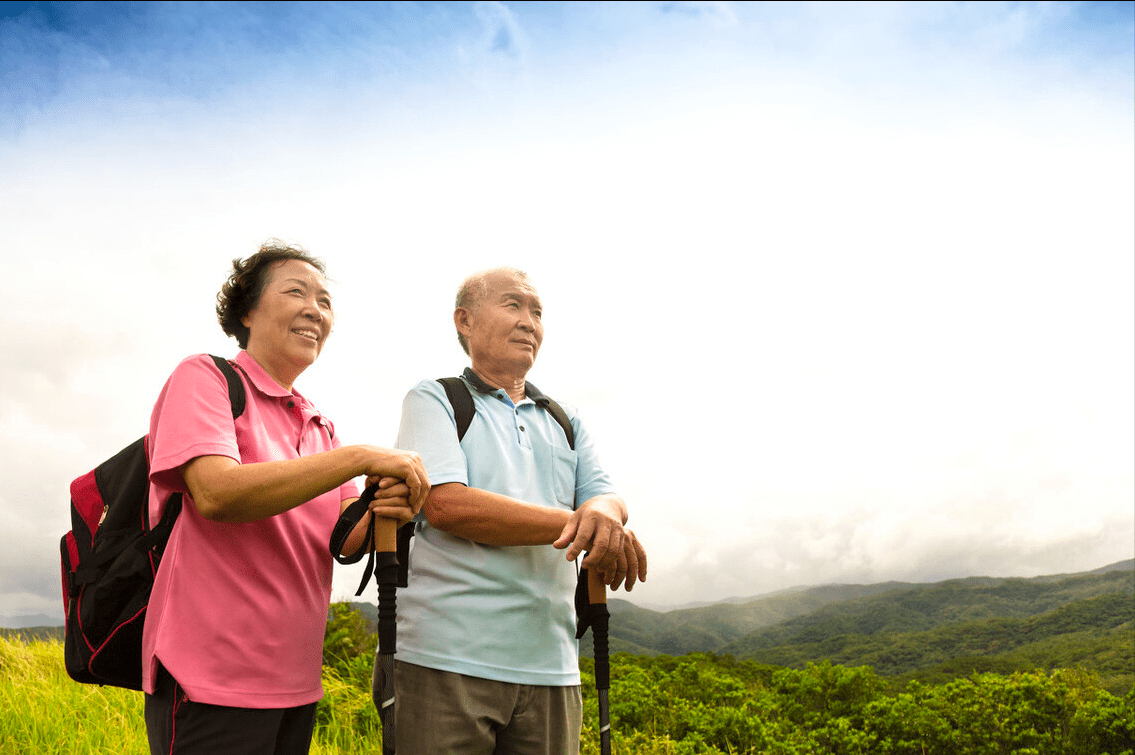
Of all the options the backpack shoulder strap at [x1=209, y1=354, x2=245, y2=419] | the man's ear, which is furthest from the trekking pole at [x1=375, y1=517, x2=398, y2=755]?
the man's ear

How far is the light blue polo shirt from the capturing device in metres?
2.31

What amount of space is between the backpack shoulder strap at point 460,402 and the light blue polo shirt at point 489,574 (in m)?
0.02

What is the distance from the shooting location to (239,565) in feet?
6.93

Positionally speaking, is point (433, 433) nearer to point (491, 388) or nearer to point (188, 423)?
point (491, 388)

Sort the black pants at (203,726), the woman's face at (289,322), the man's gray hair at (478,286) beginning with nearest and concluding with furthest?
the black pants at (203,726)
the woman's face at (289,322)
the man's gray hair at (478,286)

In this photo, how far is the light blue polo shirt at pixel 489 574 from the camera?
7.59 feet

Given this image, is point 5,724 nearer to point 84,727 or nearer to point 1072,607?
point 84,727

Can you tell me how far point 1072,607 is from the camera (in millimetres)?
35812

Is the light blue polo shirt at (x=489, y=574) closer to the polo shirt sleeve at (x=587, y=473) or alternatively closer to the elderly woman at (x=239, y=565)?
the polo shirt sleeve at (x=587, y=473)

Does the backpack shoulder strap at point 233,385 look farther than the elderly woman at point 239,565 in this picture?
Yes

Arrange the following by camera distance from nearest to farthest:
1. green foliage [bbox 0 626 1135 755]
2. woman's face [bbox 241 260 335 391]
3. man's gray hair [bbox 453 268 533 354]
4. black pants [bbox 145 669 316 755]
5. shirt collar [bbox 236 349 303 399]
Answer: black pants [bbox 145 669 316 755], shirt collar [bbox 236 349 303 399], woman's face [bbox 241 260 335 391], man's gray hair [bbox 453 268 533 354], green foliage [bbox 0 626 1135 755]

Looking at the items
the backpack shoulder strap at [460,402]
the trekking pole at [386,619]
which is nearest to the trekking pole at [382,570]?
the trekking pole at [386,619]

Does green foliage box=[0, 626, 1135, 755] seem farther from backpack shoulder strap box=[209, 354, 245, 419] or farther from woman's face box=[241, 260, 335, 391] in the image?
backpack shoulder strap box=[209, 354, 245, 419]

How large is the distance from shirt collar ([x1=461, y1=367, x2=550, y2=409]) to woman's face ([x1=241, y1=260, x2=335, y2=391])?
0.54 metres
